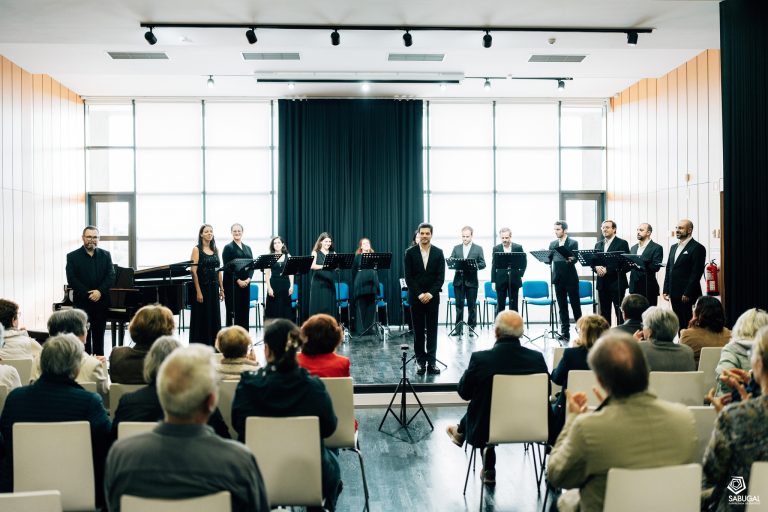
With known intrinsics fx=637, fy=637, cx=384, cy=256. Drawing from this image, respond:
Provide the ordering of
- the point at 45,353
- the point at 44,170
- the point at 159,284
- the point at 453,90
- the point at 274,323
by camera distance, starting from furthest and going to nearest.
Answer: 1. the point at 453,90
2. the point at 44,170
3. the point at 159,284
4. the point at 274,323
5. the point at 45,353

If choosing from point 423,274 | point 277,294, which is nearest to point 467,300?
point 277,294

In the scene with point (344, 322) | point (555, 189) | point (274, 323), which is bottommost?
point (344, 322)

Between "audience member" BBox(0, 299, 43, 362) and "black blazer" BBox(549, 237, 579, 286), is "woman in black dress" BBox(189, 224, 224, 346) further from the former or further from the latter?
"black blazer" BBox(549, 237, 579, 286)

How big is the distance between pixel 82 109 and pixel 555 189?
27.5ft

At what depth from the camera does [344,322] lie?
9984 mm

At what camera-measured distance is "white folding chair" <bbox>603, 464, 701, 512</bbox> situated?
200cm

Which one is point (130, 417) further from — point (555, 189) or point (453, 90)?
point (555, 189)

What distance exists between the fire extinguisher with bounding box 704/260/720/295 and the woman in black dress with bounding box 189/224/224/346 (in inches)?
233

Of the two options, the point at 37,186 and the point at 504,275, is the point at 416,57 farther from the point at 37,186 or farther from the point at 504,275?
the point at 37,186

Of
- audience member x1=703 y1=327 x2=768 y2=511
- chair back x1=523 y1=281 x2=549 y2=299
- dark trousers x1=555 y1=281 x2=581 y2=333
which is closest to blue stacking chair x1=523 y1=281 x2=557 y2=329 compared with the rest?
chair back x1=523 y1=281 x2=549 y2=299

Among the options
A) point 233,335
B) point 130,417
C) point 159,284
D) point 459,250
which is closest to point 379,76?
point 459,250

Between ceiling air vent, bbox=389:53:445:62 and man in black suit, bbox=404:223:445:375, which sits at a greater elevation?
ceiling air vent, bbox=389:53:445:62

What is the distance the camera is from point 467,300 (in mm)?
9555

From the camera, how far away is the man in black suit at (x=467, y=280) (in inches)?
373
